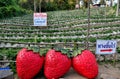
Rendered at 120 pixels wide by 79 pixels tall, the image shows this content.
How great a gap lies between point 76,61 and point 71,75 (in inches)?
15.7

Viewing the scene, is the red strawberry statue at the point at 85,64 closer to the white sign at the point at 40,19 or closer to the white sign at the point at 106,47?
the white sign at the point at 106,47

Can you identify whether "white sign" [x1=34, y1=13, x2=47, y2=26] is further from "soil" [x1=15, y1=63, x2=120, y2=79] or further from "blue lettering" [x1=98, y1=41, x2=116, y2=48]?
"blue lettering" [x1=98, y1=41, x2=116, y2=48]

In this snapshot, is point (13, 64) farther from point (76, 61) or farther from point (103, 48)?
point (103, 48)

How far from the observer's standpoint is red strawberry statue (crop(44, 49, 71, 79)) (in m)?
4.79

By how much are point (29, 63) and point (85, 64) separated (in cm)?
105

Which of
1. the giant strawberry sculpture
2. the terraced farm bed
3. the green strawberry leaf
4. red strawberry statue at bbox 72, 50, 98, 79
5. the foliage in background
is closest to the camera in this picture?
the giant strawberry sculpture

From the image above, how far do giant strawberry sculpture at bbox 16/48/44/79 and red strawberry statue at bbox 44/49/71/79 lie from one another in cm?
15

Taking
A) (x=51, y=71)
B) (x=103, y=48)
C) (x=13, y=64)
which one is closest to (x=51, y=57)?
(x=51, y=71)

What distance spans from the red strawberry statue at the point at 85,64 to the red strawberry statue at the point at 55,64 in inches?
7.0

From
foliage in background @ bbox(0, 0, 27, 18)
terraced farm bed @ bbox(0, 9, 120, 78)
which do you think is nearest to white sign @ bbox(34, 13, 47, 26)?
terraced farm bed @ bbox(0, 9, 120, 78)

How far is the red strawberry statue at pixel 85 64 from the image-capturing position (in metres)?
4.88

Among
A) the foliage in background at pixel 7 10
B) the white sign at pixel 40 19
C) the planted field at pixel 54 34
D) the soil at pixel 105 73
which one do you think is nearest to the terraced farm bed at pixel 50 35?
the planted field at pixel 54 34

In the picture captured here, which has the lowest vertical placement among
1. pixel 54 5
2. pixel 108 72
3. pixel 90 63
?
pixel 108 72

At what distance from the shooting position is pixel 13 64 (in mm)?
5719
